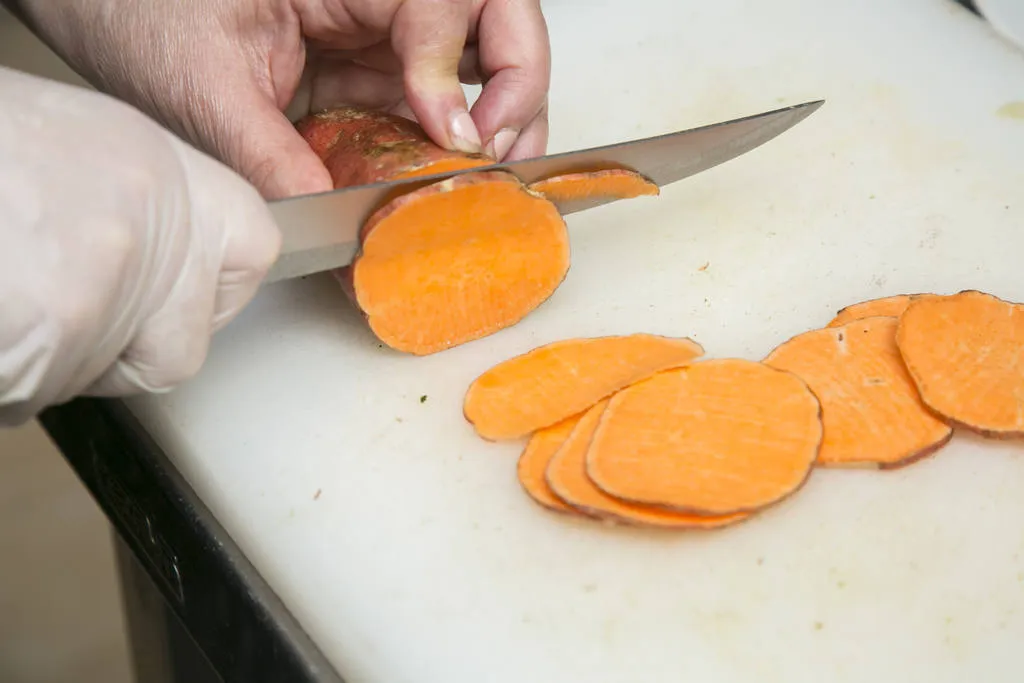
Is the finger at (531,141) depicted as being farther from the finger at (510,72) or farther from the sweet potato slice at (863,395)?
the sweet potato slice at (863,395)

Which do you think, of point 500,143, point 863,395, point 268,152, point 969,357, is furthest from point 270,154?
point 969,357

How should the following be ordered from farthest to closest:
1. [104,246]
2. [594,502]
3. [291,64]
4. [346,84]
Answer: [346,84] < [291,64] < [594,502] < [104,246]

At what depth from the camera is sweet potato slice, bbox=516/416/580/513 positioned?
3.92 ft

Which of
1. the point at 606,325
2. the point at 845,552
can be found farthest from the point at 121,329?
the point at 845,552

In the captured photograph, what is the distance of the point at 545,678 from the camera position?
1.07m

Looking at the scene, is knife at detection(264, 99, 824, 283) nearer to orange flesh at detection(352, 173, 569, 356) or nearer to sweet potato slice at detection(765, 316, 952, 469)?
orange flesh at detection(352, 173, 569, 356)

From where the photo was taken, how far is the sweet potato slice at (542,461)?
1195 mm

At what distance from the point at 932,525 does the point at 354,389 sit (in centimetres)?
74

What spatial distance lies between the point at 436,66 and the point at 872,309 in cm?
70

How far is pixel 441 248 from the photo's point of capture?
4.43 ft

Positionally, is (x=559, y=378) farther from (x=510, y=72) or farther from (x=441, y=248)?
(x=510, y=72)

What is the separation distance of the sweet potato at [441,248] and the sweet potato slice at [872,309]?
15.3 inches

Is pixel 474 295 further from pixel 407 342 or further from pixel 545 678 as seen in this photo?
pixel 545 678

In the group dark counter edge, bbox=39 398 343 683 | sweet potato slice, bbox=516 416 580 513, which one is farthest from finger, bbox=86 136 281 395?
sweet potato slice, bbox=516 416 580 513
